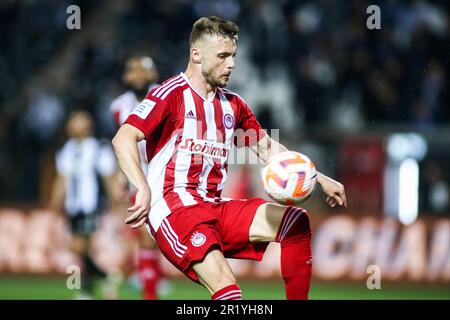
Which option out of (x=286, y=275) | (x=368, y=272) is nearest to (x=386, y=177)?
(x=368, y=272)

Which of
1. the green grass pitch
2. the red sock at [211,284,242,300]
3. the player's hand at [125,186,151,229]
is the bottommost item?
the green grass pitch

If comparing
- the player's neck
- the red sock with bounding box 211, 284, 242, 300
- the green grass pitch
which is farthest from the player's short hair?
the green grass pitch

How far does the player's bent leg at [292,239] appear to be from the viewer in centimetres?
582

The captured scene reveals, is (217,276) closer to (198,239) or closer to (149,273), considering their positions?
(198,239)

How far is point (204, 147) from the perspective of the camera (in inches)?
233

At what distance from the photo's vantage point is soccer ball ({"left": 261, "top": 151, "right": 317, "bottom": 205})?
18.6 feet

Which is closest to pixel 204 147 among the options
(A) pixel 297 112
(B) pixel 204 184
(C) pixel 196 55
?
(B) pixel 204 184

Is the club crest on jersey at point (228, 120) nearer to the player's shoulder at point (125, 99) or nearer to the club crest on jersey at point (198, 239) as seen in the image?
the club crest on jersey at point (198, 239)

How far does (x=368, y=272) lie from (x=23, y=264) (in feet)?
15.5

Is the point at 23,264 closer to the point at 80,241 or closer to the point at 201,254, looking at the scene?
the point at 80,241

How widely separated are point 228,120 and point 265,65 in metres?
8.50

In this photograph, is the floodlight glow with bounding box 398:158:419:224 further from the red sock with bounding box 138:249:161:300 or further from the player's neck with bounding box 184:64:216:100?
the player's neck with bounding box 184:64:216:100

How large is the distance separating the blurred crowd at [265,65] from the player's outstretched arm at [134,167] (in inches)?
306

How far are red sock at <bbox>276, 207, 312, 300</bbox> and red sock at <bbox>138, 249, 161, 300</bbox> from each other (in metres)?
2.84
